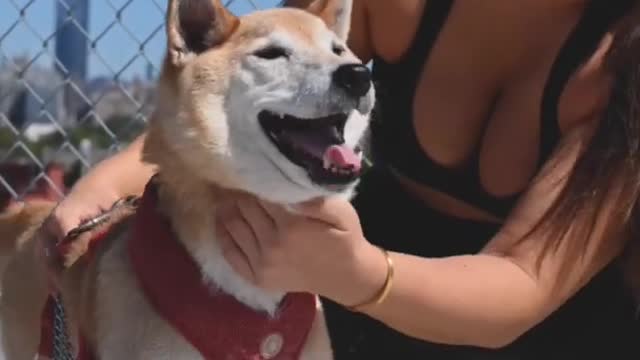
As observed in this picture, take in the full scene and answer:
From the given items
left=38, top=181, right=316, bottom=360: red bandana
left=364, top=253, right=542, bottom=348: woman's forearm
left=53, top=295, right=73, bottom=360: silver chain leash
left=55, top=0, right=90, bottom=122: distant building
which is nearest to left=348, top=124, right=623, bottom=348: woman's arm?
left=364, top=253, right=542, bottom=348: woman's forearm

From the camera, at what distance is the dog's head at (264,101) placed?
1200 millimetres

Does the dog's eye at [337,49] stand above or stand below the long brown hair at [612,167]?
above

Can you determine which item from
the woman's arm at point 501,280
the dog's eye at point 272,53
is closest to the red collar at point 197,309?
the woman's arm at point 501,280

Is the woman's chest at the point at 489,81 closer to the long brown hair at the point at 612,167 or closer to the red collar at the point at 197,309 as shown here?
the long brown hair at the point at 612,167

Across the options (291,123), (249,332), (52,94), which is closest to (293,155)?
(291,123)

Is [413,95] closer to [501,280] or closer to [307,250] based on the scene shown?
[501,280]

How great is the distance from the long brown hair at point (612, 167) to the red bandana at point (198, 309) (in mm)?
320

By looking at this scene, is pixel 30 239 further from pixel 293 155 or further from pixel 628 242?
pixel 628 242

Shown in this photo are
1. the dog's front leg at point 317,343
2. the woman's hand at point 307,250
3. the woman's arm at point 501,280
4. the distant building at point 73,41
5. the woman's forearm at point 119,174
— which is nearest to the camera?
the woman's hand at point 307,250

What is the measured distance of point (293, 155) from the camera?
3.97 feet

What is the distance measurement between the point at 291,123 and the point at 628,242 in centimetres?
45

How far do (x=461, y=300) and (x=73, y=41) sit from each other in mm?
1457

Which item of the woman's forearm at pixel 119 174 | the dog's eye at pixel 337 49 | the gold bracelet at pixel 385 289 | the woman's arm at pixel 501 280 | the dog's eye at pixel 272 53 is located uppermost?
the dog's eye at pixel 272 53

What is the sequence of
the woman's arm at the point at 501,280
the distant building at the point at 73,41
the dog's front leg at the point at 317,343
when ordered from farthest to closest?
the distant building at the point at 73,41 < the dog's front leg at the point at 317,343 < the woman's arm at the point at 501,280
